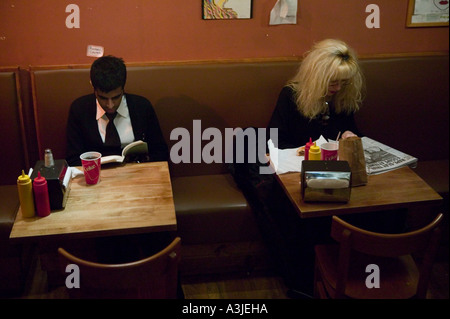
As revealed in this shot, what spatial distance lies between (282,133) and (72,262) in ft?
5.20

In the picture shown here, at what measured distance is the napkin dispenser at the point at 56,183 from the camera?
195cm

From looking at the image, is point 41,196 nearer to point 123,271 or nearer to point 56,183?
point 56,183

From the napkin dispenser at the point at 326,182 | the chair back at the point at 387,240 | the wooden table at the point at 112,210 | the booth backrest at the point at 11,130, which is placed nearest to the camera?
the chair back at the point at 387,240

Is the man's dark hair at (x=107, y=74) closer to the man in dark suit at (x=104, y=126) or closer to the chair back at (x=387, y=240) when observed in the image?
the man in dark suit at (x=104, y=126)

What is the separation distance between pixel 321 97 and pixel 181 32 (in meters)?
0.93

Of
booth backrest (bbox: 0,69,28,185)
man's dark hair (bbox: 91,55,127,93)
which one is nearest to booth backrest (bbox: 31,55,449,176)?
booth backrest (bbox: 0,69,28,185)

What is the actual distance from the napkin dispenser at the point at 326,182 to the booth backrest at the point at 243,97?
105 cm

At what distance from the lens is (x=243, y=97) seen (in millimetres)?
3021

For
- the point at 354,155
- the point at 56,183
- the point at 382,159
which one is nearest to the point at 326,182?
the point at 354,155

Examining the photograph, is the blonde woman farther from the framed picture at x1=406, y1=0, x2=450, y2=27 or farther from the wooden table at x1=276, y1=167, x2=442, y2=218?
the framed picture at x1=406, y1=0, x2=450, y2=27

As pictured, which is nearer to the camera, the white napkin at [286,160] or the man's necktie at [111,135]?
the white napkin at [286,160]

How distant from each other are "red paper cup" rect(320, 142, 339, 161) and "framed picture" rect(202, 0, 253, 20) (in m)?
1.13

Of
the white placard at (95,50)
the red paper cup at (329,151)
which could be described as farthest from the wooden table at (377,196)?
the white placard at (95,50)

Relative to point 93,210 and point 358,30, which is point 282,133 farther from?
point 93,210
